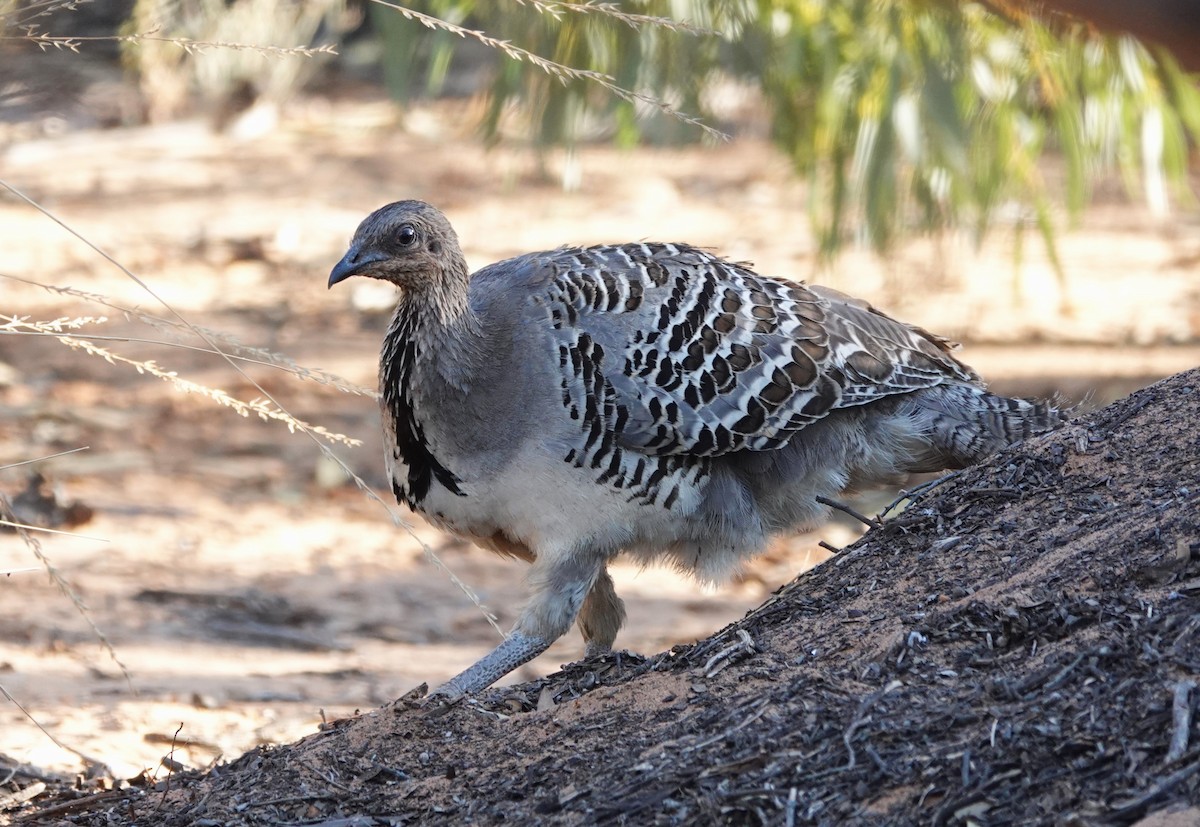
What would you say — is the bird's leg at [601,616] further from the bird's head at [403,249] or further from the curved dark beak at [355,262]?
the curved dark beak at [355,262]

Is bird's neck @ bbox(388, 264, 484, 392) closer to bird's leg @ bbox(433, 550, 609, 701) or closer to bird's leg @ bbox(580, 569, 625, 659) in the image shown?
bird's leg @ bbox(433, 550, 609, 701)

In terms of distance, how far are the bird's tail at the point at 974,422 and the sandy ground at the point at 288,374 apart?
1055mm

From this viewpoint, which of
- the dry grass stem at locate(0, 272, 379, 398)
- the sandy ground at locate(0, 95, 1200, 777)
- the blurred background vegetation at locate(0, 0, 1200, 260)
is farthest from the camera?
the blurred background vegetation at locate(0, 0, 1200, 260)

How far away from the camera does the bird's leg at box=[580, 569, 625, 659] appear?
5.55m

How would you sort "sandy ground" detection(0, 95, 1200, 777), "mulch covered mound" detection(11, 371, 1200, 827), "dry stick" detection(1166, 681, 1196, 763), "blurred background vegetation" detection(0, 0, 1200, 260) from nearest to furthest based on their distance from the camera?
"dry stick" detection(1166, 681, 1196, 763)
"mulch covered mound" detection(11, 371, 1200, 827)
"sandy ground" detection(0, 95, 1200, 777)
"blurred background vegetation" detection(0, 0, 1200, 260)

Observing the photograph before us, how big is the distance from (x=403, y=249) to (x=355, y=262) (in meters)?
0.18

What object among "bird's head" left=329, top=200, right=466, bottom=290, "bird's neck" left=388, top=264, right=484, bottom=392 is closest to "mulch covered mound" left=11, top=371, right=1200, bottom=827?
"bird's neck" left=388, top=264, right=484, bottom=392

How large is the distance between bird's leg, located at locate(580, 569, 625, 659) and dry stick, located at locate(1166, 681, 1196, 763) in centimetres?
294

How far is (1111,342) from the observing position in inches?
458

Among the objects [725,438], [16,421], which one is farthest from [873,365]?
[16,421]

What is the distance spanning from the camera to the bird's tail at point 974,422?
547cm

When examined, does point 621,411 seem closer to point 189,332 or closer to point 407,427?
point 407,427

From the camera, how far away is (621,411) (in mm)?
5020

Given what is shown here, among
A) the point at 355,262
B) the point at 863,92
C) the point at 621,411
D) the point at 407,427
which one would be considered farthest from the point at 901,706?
the point at 863,92
